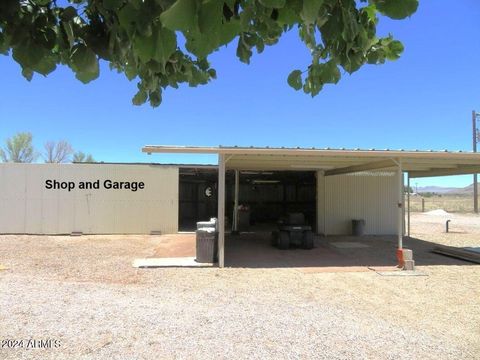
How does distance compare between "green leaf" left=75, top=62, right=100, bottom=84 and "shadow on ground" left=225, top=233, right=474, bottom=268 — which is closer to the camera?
"green leaf" left=75, top=62, right=100, bottom=84

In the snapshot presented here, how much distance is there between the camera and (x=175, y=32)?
44.2 inches

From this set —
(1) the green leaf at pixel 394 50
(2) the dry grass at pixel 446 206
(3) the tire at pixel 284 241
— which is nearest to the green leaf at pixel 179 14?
(1) the green leaf at pixel 394 50

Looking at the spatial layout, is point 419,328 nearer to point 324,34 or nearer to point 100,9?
point 324,34

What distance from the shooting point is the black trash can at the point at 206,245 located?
989cm

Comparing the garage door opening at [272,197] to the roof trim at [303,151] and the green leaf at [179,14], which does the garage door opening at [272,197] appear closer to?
the roof trim at [303,151]

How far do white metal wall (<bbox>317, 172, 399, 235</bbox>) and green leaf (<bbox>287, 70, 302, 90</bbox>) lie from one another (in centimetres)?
1503

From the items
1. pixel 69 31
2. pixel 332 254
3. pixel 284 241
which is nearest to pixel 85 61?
pixel 69 31

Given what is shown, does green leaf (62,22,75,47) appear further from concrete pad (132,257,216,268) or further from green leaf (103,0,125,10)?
concrete pad (132,257,216,268)

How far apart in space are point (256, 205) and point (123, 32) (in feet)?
79.4

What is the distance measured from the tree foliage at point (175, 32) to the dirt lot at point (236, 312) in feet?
10.2

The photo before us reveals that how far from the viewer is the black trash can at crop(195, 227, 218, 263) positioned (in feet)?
32.4

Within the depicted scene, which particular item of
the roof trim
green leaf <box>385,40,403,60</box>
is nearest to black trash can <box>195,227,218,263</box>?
the roof trim

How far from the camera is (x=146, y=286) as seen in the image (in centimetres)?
739

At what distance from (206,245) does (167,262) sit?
1.01 metres
